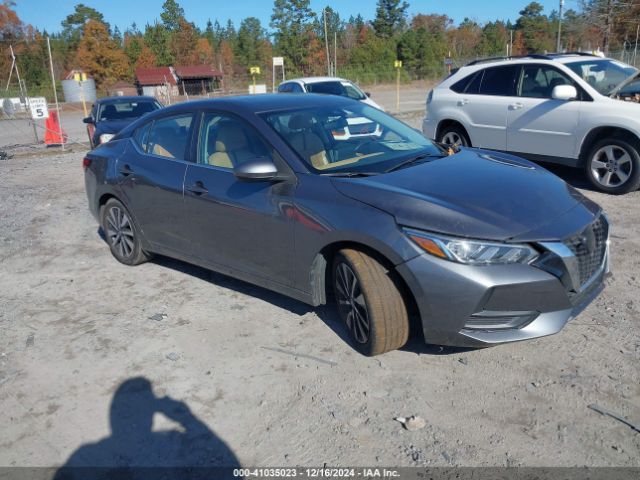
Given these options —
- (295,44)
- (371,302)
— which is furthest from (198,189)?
(295,44)

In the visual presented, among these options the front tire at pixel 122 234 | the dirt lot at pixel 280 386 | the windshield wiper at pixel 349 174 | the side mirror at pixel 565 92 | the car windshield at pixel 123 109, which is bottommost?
the dirt lot at pixel 280 386

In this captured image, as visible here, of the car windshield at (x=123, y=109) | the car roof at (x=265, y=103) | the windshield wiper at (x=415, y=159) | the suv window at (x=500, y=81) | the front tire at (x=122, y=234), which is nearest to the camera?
the windshield wiper at (x=415, y=159)

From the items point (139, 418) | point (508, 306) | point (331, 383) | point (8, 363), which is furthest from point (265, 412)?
point (8, 363)

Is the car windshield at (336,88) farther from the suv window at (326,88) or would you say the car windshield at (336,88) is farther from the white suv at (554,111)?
the white suv at (554,111)

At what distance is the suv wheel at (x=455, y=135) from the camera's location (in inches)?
360

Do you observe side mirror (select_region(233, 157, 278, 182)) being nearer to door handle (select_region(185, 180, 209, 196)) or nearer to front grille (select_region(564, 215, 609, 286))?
door handle (select_region(185, 180, 209, 196))

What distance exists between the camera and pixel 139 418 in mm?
3318

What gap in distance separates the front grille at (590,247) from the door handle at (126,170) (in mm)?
3839

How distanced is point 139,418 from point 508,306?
2.20 metres

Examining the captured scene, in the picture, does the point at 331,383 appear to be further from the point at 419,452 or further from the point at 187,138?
the point at 187,138

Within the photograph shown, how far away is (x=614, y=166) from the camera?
7297 millimetres

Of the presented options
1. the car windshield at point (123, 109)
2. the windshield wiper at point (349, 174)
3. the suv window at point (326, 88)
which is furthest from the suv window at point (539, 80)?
the car windshield at point (123, 109)

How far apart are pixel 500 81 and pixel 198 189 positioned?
18.8ft

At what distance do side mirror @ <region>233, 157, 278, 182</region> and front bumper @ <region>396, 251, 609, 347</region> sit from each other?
1.17 m
